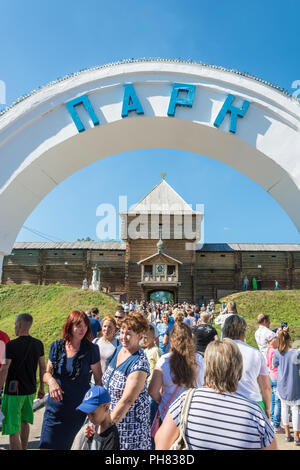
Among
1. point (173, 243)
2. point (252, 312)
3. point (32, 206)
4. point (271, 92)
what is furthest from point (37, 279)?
point (271, 92)

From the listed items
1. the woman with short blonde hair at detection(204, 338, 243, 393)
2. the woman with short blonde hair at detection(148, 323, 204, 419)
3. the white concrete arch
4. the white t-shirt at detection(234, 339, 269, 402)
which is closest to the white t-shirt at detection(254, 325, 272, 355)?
the white concrete arch

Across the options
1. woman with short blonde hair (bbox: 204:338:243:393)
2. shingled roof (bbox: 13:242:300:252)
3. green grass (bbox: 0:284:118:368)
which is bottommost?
woman with short blonde hair (bbox: 204:338:243:393)

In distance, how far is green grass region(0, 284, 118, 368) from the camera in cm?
1850

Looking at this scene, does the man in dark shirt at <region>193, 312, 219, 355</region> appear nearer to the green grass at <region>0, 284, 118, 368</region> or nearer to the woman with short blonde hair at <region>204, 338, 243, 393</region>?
the woman with short blonde hair at <region>204, 338, 243, 393</region>

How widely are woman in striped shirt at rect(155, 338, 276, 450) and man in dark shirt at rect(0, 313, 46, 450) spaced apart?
243 cm

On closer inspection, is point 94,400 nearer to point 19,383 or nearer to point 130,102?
point 19,383

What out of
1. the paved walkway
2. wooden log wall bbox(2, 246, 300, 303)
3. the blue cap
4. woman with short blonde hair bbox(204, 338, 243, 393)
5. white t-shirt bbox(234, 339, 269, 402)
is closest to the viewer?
woman with short blonde hair bbox(204, 338, 243, 393)

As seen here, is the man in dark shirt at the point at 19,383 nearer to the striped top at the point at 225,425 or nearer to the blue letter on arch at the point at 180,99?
the striped top at the point at 225,425

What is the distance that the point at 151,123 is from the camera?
4.80 meters

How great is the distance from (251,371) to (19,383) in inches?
102

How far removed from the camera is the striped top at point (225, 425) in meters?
1.81

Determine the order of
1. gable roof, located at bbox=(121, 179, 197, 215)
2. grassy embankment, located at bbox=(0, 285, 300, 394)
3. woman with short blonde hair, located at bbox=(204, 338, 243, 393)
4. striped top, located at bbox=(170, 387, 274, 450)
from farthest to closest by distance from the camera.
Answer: gable roof, located at bbox=(121, 179, 197, 215)
grassy embankment, located at bbox=(0, 285, 300, 394)
woman with short blonde hair, located at bbox=(204, 338, 243, 393)
striped top, located at bbox=(170, 387, 274, 450)

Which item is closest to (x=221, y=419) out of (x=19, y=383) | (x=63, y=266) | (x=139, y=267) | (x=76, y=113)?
(x=19, y=383)
